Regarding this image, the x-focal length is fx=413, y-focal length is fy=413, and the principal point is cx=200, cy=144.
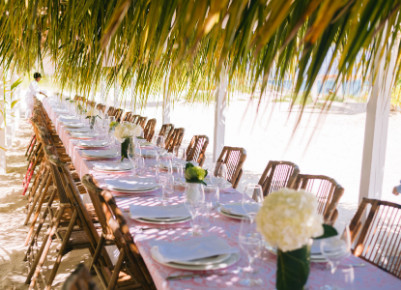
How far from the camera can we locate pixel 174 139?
18.0 ft

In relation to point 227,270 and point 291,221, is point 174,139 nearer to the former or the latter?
point 227,270

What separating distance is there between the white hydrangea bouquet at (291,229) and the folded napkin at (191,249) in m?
0.34

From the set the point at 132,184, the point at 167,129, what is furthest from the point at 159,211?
the point at 167,129

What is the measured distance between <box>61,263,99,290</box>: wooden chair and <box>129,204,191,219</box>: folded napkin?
3.19 feet

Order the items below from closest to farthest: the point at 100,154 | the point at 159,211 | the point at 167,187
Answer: the point at 159,211 < the point at 167,187 < the point at 100,154

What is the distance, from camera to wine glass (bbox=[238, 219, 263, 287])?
142 centimetres

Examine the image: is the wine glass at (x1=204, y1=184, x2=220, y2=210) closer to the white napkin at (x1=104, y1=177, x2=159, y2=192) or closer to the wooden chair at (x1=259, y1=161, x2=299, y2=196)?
the white napkin at (x1=104, y1=177, x2=159, y2=192)

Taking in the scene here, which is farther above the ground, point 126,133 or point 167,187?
point 126,133

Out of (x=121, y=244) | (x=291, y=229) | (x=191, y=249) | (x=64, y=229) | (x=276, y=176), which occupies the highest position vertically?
(x=291, y=229)

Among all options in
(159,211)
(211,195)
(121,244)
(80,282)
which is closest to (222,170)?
(211,195)

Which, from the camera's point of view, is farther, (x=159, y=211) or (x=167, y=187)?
(x=167, y=187)

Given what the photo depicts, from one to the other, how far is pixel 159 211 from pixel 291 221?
987mm

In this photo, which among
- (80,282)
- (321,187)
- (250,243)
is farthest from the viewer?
(321,187)

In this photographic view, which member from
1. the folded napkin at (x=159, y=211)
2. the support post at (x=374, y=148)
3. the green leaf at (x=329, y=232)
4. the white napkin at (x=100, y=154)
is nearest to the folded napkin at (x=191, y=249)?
the folded napkin at (x=159, y=211)
